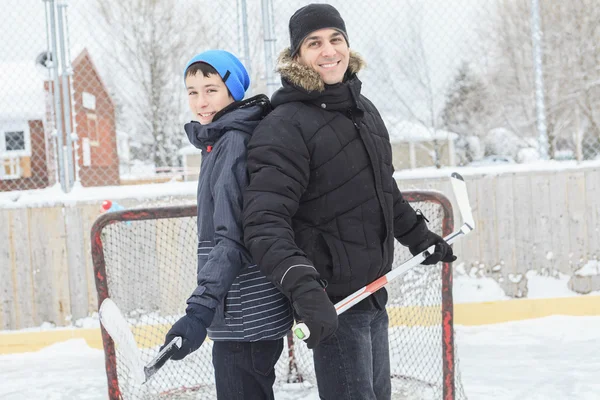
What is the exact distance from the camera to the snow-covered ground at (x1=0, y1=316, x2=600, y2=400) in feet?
11.4

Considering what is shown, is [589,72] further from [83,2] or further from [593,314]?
[83,2]

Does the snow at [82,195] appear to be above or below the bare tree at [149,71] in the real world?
below

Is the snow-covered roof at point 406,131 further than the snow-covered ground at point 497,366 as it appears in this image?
Yes

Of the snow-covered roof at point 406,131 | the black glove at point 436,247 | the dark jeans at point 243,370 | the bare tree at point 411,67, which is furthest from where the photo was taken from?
the snow-covered roof at point 406,131

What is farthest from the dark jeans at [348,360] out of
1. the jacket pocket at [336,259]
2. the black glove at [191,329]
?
the black glove at [191,329]

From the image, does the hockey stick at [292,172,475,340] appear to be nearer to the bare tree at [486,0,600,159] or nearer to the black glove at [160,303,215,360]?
the black glove at [160,303,215,360]

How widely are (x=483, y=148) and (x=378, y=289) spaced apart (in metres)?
13.5

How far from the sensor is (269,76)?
187 inches

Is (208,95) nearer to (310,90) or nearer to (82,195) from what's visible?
(310,90)

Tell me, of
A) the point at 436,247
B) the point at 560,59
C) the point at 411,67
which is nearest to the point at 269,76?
the point at 436,247

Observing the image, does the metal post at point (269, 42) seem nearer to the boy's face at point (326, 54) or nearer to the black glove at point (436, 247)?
the black glove at point (436, 247)

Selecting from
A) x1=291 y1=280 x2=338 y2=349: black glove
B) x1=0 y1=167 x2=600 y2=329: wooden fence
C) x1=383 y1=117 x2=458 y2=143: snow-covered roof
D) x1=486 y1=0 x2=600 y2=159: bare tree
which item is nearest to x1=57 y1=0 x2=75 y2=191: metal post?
x1=0 y1=167 x2=600 y2=329: wooden fence

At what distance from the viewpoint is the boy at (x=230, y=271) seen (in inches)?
64.8

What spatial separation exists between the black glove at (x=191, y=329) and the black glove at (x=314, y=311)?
0.76 feet
